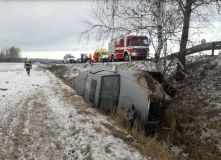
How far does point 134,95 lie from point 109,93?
1429 millimetres

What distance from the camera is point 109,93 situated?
39.2ft

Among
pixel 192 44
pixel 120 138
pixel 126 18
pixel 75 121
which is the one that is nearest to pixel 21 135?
pixel 75 121

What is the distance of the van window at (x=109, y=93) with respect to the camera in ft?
38.1

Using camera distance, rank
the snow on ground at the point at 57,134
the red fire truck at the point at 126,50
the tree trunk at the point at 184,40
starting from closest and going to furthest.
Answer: the snow on ground at the point at 57,134
the tree trunk at the point at 184,40
the red fire truck at the point at 126,50

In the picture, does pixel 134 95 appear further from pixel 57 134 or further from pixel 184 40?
pixel 184 40

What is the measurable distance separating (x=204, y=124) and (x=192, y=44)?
4.43 metres

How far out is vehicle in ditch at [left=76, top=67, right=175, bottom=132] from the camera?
→ 34.0 ft

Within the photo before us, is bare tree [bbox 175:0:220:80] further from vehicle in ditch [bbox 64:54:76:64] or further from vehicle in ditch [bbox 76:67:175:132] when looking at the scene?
vehicle in ditch [bbox 64:54:76:64]

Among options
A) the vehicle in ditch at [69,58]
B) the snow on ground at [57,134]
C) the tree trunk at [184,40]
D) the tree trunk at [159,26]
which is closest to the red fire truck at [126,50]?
the tree trunk at [184,40]

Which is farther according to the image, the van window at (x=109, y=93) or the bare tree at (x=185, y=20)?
the bare tree at (x=185, y=20)

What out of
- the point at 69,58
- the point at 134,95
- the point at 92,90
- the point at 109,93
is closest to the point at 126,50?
the point at 92,90

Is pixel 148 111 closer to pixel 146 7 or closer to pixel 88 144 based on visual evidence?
pixel 88 144

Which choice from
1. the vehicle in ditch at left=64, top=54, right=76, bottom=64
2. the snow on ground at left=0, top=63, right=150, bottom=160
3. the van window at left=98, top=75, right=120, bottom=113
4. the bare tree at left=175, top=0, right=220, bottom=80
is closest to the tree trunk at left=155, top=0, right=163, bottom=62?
the bare tree at left=175, top=0, right=220, bottom=80

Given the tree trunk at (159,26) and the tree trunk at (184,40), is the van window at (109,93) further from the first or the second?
the tree trunk at (184,40)
